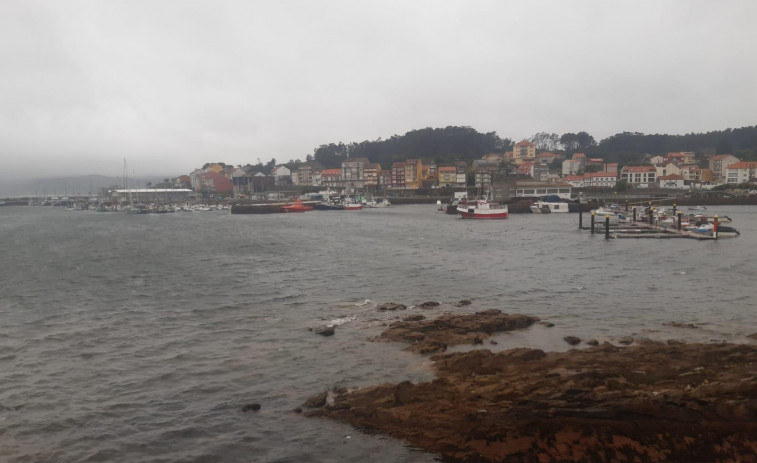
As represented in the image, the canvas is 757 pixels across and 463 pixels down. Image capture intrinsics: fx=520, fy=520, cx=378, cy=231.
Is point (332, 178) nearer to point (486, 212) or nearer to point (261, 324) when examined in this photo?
point (486, 212)

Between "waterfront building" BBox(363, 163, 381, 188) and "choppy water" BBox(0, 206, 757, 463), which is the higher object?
"waterfront building" BBox(363, 163, 381, 188)

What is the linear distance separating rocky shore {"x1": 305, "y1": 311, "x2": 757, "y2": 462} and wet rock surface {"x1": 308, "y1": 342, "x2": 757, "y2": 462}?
0.04 ft

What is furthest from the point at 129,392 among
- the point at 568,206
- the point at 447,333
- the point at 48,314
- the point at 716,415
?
the point at 568,206

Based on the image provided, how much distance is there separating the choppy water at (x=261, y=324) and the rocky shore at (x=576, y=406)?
1.91ft

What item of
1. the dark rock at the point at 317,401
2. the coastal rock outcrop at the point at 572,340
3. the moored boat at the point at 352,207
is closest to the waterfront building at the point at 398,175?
the moored boat at the point at 352,207

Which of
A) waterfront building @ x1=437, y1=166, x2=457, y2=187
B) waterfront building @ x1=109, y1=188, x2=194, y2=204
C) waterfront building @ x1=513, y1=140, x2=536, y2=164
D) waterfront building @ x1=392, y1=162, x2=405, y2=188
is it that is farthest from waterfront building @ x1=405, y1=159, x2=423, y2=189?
waterfront building @ x1=109, y1=188, x2=194, y2=204

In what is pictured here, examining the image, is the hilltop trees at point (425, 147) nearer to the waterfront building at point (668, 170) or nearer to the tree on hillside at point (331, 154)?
the tree on hillside at point (331, 154)

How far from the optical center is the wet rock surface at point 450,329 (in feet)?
34.7

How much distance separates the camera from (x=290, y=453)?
6.59 m

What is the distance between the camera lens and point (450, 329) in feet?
37.3

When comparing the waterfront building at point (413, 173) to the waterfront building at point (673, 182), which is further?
the waterfront building at point (413, 173)

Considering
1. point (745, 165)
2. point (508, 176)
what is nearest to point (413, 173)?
point (508, 176)

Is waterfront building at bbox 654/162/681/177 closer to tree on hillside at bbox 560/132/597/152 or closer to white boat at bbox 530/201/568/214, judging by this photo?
white boat at bbox 530/201/568/214

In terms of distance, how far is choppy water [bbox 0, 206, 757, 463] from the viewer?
7.26 meters
